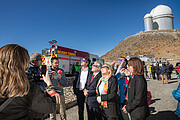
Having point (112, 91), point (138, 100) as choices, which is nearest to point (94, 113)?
point (112, 91)

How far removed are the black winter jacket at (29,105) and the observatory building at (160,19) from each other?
78564 mm

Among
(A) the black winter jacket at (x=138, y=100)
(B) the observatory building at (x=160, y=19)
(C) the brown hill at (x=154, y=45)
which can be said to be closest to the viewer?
(A) the black winter jacket at (x=138, y=100)

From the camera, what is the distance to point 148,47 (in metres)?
55.8

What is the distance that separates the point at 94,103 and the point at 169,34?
76299 millimetres

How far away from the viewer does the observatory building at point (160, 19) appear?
66.7 metres

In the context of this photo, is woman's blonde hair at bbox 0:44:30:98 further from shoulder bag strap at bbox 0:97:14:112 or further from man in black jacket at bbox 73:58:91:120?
man in black jacket at bbox 73:58:91:120

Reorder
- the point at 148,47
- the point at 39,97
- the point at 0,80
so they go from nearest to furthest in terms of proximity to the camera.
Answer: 1. the point at 0,80
2. the point at 39,97
3. the point at 148,47

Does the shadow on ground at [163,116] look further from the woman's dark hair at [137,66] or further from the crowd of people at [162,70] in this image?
the crowd of people at [162,70]

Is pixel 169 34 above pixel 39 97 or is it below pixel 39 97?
above

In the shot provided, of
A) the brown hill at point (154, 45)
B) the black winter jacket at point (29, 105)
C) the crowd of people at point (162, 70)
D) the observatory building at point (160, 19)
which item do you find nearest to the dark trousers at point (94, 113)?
the black winter jacket at point (29, 105)

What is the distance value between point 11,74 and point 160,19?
268ft

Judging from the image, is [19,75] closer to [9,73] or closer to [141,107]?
[9,73]

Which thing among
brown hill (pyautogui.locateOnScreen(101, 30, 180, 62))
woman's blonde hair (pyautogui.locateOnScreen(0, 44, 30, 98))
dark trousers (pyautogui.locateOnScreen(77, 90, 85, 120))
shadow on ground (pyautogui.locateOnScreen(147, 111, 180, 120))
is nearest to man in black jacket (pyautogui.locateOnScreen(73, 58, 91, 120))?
dark trousers (pyautogui.locateOnScreen(77, 90, 85, 120))

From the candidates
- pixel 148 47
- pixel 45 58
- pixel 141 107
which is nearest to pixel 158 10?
pixel 148 47
